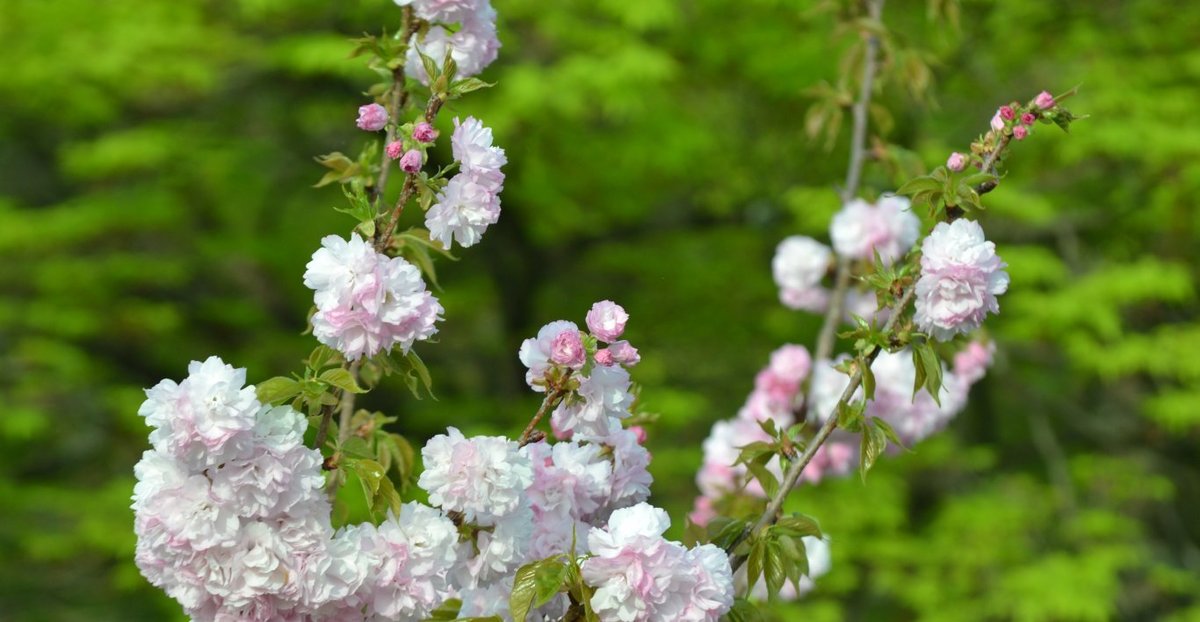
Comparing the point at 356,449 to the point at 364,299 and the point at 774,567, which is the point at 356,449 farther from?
the point at 774,567

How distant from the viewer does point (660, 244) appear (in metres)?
7.92

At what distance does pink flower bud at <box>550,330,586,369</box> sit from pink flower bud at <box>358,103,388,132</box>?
1.06ft

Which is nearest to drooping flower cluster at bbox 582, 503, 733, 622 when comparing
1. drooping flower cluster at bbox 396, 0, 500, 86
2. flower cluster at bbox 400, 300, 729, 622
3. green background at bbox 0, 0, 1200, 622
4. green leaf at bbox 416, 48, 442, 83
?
flower cluster at bbox 400, 300, 729, 622

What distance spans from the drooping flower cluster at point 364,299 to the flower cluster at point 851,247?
112 centimetres

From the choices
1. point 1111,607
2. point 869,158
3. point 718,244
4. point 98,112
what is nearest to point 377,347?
point 869,158

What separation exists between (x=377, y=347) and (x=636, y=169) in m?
5.75

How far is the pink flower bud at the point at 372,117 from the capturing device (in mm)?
1258

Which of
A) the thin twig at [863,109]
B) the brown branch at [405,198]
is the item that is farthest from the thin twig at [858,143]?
the brown branch at [405,198]

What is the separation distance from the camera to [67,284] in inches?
255

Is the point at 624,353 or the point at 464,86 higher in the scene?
the point at 464,86

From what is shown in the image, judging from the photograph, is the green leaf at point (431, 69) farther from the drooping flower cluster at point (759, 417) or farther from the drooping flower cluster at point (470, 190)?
the drooping flower cluster at point (759, 417)

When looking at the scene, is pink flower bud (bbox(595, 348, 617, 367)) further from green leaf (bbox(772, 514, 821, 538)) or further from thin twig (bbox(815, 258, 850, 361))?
thin twig (bbox(815, 258, 850, 361))

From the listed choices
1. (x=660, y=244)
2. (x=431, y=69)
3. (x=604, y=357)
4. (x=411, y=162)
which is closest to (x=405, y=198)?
(x=411, y=162)

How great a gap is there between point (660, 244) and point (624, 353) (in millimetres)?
6842
